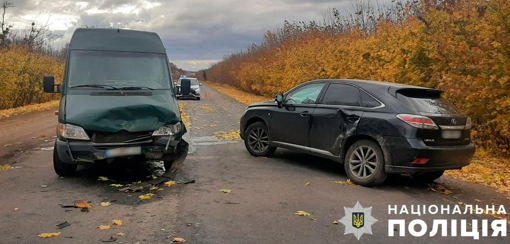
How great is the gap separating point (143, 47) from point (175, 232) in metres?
4.34

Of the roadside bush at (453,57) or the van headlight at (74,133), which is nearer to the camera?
the van headlight at (74,133)

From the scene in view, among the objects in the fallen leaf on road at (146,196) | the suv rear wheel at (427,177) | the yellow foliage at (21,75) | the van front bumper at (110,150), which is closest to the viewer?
the fallen leaf on road at (146,196)

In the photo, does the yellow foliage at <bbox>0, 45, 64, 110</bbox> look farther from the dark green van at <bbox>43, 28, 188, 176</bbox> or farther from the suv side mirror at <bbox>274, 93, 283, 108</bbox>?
the suv side mirror at <bbox>274, 93, 283, 108</bbox>

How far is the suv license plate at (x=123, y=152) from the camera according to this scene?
6445 mm

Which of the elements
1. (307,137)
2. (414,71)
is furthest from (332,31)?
(307,137)

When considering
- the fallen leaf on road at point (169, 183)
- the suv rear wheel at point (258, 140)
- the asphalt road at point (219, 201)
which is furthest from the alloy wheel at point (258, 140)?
the fallen leaf on road at point (169, 183)

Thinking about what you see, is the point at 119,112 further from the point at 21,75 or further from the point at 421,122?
the point at 21,75

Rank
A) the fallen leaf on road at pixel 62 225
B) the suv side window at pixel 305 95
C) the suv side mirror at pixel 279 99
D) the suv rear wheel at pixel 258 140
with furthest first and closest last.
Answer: the suv rear wheel at pixel 258 140
the suv side mirror at pixel 279 99
the suv side window at pixel 305 95
the fallen leaf on road at pixel 62 225

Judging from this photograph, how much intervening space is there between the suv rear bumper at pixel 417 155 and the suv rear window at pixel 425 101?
547mm

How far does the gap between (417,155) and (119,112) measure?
445 cm

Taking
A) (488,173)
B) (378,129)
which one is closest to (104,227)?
(378,129)

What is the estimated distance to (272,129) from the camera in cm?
863

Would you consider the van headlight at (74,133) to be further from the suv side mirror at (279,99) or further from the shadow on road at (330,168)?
the shadow on road at (330,168)

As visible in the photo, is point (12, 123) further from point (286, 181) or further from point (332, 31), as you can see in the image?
point (332, 31)
